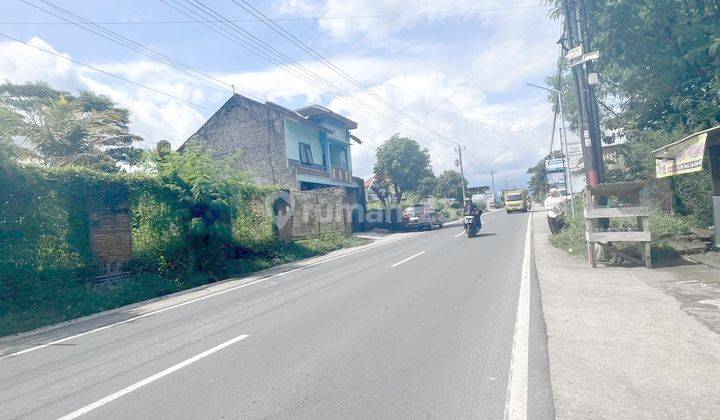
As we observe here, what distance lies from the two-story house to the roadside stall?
20.3m

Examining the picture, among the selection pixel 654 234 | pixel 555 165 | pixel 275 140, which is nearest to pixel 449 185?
pixel 555 165

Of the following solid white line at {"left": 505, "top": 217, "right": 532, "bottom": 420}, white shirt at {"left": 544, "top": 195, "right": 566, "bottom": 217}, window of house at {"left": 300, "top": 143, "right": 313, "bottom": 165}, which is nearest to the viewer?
solid white line at {"left": 505, "top": 217, "right": 532, "bottom": 420}

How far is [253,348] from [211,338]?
41.8 inches

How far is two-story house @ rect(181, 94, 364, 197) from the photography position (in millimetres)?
28578

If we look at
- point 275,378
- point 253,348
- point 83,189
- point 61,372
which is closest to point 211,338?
point 253,348

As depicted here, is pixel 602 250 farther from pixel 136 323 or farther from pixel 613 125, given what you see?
pixel 613 125

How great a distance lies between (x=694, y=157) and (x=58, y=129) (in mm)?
21984

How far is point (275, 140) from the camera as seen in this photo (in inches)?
1128

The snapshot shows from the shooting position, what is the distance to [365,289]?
31.3 feet

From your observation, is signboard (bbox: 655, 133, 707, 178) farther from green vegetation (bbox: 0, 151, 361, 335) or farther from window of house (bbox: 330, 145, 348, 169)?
window of house (bbox: 330, 145, 348, 169)

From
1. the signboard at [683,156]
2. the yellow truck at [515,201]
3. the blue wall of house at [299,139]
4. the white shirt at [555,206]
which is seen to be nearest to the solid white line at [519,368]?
the signboard at [683,156]

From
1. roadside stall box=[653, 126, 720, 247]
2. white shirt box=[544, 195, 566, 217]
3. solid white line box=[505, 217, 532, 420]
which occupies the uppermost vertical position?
roadside stall box=[653, 126, 720, 247]

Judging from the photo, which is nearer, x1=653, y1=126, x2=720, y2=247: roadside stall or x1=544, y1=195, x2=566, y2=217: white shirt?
x1=653, y1=126, x2=720, y2=247: roadside stall

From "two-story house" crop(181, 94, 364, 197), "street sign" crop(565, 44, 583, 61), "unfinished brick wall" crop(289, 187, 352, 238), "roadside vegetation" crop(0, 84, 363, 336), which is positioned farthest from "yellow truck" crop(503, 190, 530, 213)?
"street sign" crop(565, 44, 583, 61)
